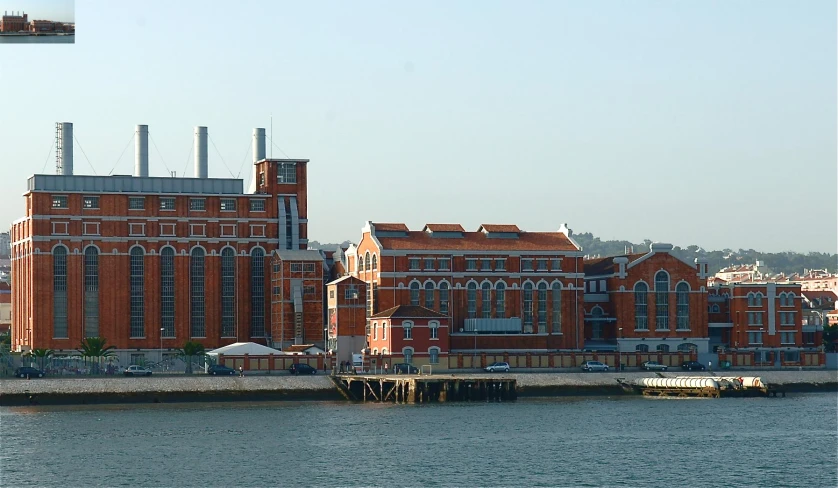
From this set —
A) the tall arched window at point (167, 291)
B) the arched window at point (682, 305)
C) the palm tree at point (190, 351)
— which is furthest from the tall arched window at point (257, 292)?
the arched window at point (682, 305)

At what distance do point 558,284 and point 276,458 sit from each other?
6807cm

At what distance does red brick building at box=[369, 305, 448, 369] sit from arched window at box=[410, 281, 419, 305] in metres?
4.66

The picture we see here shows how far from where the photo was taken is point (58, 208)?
13400 centimetres

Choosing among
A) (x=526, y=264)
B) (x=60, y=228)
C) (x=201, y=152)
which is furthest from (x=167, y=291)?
(x=526, y=264)

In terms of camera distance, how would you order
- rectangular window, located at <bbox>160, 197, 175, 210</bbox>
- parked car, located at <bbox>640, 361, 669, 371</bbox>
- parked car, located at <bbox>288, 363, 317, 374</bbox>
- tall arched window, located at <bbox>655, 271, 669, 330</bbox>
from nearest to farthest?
parked car, located at <bbox>288, 363, 317, 374</bbox>, parked car, located at <bbox>640, 361, 669, 371</bbox>, rectangular window, located at <bbox>160, 197, 175, 210</bbox>, tall arched window, located at <bbox>655, 271, 669, 330</bbox>

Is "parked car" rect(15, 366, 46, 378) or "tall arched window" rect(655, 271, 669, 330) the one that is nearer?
"parked car" rect(15, 366, 46, 378)

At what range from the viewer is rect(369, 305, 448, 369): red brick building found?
Answer: 411 ft

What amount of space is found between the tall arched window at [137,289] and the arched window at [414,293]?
1049 inches

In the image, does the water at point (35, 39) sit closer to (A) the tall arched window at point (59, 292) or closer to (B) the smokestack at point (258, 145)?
(A) the tall arched window at point (59, 292)

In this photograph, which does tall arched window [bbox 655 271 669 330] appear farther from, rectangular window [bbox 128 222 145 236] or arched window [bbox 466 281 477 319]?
rectangular window [bbox 128 222 145 236]

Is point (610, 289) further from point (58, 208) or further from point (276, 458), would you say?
point (276, 458)

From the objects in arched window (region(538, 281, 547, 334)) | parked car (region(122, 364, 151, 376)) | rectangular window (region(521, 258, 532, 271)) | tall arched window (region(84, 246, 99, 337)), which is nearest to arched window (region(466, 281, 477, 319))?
rectangular window (region(521, 258, 532, 271))

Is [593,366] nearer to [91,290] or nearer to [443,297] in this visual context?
[443,297]

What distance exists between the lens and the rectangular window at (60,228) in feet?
437
